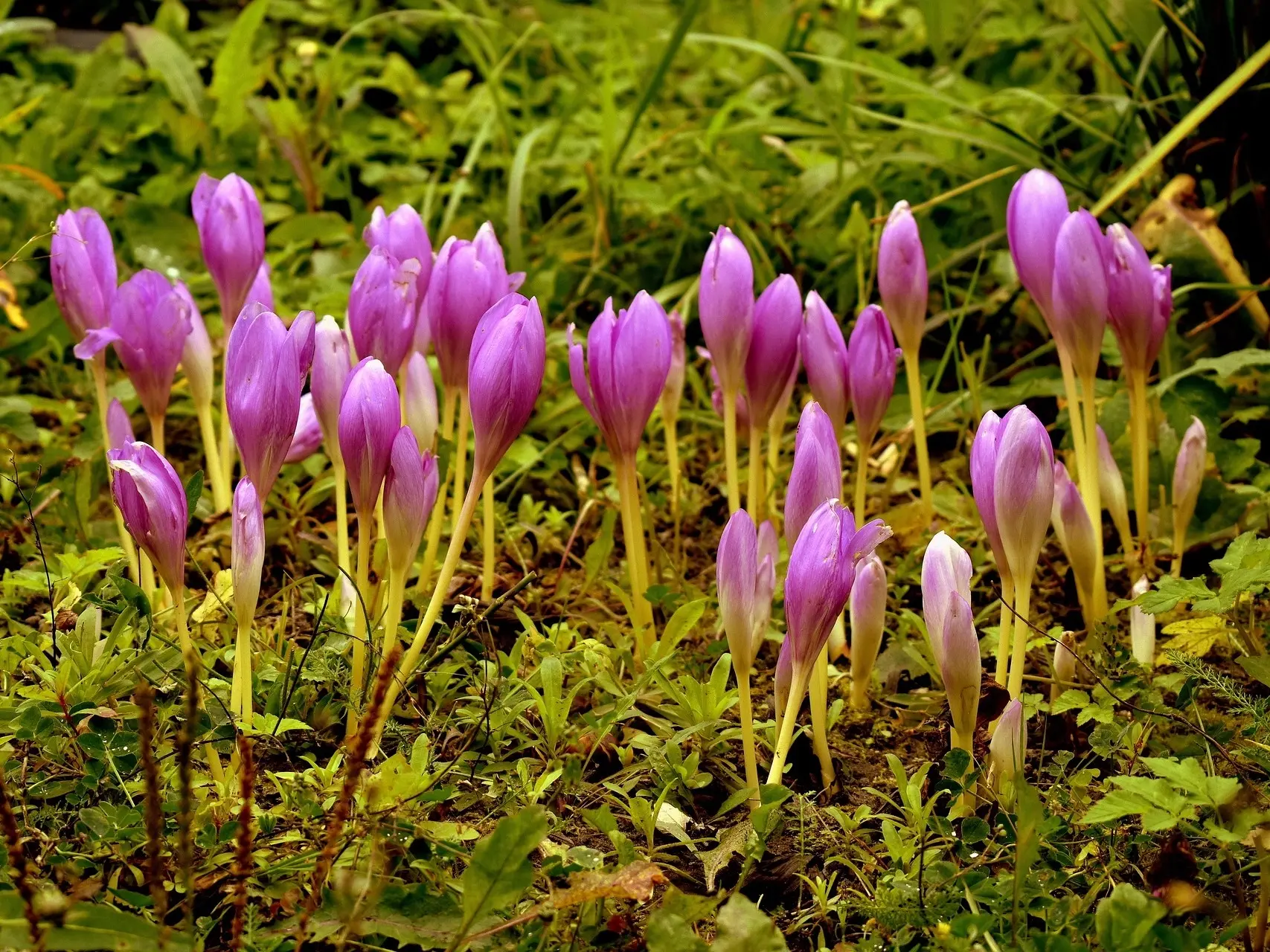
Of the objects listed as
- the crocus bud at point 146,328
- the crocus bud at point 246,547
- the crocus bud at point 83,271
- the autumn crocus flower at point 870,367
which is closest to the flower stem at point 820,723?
the autumn crocus flower at point 870,367

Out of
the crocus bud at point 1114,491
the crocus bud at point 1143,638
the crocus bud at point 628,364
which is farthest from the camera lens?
the crocus bud at point 1114,491

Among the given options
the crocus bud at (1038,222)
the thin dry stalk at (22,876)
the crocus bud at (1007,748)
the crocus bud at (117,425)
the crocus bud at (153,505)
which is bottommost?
the crocus bud at (1007,748)

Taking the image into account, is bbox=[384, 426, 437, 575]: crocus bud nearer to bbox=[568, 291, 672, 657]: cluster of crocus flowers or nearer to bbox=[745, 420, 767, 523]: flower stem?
bbox=[568, 291, 672, 657]: cluster of crocus flowers

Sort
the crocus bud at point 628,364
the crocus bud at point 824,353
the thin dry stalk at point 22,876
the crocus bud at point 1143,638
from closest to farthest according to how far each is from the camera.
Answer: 1. the thin dry stalk at point 22,876
2. the crocus bud at point 628,364
3. the crocus bud at point 1143,638
4. the crocus bud at point 824,353

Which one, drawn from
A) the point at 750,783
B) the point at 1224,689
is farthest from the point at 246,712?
the point at 1224,689

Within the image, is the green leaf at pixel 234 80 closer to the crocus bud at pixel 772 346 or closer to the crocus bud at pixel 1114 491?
the crocus bud at pixel 772 346

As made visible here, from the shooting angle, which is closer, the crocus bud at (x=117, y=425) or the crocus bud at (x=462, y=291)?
the crocus bud at (x=462, y=291)

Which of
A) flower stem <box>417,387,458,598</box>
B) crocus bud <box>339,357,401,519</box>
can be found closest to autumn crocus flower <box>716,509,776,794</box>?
crocus bud <box>339,357,401,519</box>

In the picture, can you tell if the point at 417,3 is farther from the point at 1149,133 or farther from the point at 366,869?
the point at 366,869
